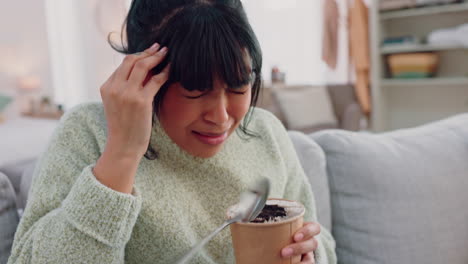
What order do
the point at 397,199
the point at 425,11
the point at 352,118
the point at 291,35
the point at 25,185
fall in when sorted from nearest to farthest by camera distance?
1. the point at 25,185
2. the point at 397,199
3. the point at 425,11
4. the point at 352,118
5. the point at 291,35

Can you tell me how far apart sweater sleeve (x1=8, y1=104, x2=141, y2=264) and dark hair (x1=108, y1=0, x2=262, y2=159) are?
0.18m

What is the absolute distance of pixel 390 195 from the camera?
Answer: 1123 millimetres

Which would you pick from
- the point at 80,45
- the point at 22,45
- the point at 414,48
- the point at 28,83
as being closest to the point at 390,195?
the point at 414,48

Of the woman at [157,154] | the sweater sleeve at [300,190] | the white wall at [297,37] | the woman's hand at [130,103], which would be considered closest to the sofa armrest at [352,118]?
the white wall at [297,37]

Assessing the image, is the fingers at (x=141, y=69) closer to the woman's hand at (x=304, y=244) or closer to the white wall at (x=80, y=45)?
the woman's hand at (x=304, y=244)

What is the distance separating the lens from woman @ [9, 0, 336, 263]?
0.62 meters

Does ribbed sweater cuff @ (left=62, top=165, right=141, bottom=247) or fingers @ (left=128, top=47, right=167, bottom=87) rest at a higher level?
fingers @ (left=128, top=47, right=167, bottom=87)

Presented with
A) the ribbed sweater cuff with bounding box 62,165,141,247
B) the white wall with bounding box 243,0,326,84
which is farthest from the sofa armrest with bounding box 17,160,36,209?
the white wall with bounding box 243,0,326,84

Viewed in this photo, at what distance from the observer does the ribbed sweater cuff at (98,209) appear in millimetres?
621

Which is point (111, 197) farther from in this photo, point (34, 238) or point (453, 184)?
point (453, 184)

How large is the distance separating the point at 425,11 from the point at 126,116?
401cm

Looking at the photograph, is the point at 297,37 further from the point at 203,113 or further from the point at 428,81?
the point at 203,113

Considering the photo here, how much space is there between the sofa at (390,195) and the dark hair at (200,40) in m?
0.52

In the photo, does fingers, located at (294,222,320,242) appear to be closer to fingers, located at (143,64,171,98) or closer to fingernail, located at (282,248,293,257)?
fingernail, located at (282,248,293,257)
